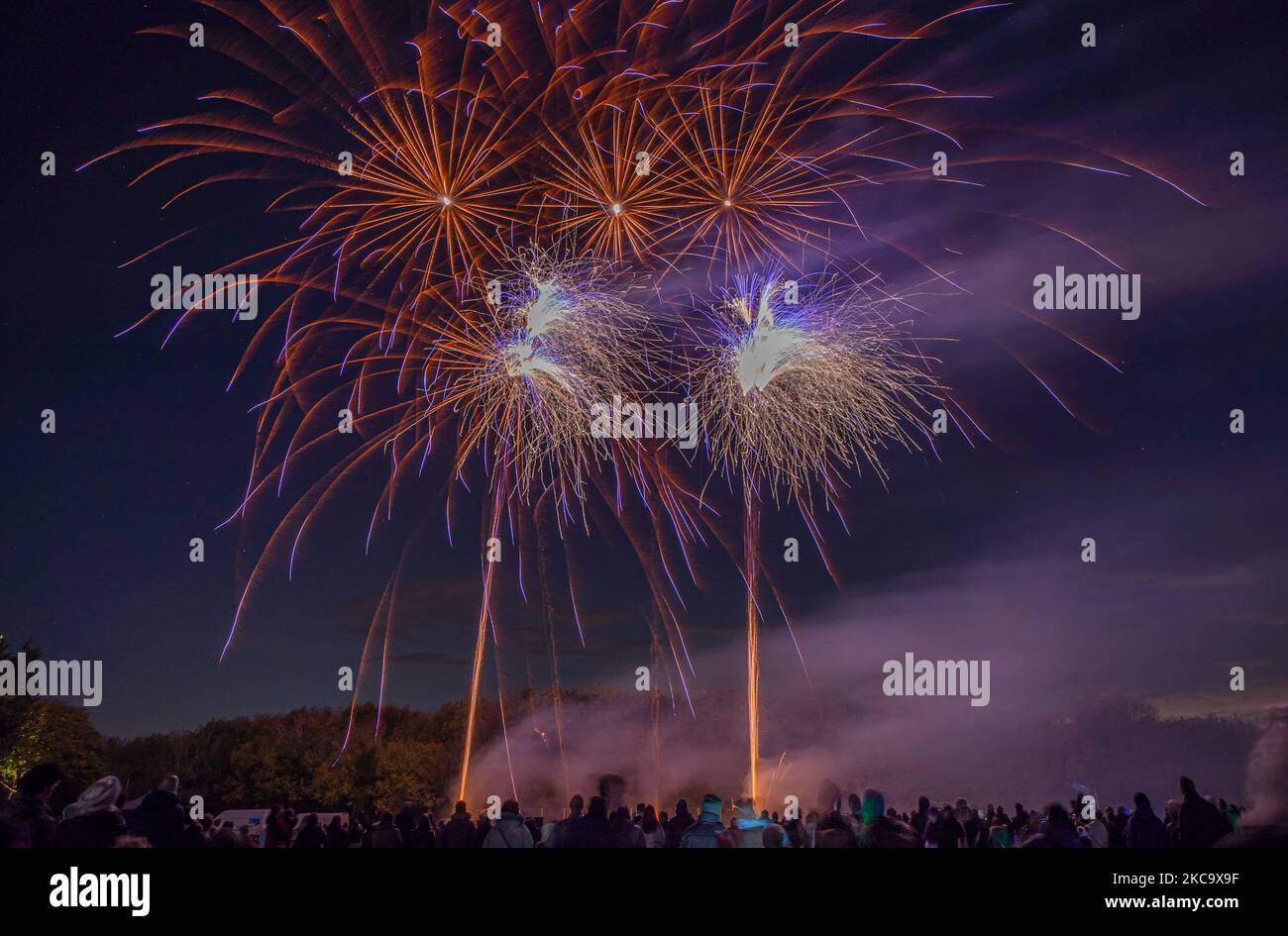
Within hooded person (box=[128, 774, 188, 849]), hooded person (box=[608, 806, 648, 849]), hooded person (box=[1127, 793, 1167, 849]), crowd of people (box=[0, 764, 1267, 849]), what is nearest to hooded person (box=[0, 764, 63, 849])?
crowd of people (box=[0, 764, 1267, 849])

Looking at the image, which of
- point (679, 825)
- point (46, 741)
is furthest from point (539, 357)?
point (46, 741)

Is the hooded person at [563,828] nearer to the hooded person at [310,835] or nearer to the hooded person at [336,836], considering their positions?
the hooded person at [336,836]

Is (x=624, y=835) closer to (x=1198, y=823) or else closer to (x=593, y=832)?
(x=593, y=832)
